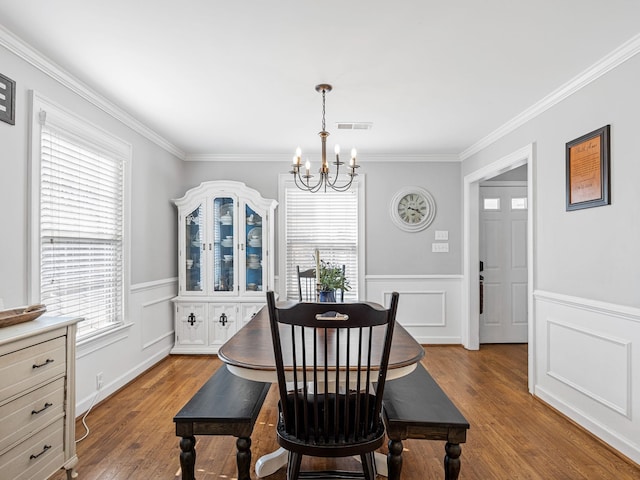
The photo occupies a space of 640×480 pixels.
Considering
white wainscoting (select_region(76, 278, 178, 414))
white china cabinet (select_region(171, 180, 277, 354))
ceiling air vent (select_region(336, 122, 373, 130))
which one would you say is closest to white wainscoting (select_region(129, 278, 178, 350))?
white wainscoting (select_region(76, 278, 178, 414))

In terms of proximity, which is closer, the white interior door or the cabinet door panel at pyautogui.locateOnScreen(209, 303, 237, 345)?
the cabinet door panel at pyautogui.locateOnScreen(209, 303, 237, 345)

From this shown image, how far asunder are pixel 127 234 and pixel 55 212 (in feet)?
3.12

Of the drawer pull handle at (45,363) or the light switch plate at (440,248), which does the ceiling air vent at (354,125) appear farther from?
the drawer pull handle at (45,363)

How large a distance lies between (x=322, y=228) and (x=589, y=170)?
310cm

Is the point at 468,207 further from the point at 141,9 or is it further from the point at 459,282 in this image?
the point at 141,9

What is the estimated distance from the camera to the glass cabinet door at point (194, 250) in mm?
4787

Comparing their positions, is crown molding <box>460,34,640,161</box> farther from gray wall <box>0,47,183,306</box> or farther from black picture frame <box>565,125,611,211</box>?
gray wall <box>0,47,183,306</box>

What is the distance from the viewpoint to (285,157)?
17.2ft

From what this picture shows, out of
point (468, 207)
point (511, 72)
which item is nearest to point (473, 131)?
point (468, 207)

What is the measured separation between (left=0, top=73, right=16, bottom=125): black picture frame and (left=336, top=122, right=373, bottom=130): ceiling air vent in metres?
2.49

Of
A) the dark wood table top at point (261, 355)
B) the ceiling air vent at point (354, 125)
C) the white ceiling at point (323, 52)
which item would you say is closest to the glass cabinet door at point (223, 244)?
the white ceiling at point (323, 52)

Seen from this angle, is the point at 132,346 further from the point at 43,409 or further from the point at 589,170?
the point at 589,170

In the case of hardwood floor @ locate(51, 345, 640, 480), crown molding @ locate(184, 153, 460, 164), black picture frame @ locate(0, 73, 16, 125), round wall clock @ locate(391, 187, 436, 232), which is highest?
crown molding @ locate(184, 153, 460, 164)

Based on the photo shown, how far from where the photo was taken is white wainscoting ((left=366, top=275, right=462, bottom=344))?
524 cm
